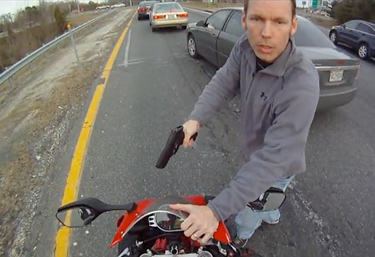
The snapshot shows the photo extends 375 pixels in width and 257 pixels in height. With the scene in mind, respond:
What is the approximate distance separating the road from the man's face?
67.2 inches

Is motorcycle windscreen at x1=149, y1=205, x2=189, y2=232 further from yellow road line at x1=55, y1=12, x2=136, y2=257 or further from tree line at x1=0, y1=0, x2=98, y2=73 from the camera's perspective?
tree line at x1=0, y1=0, x2=98, y2=73

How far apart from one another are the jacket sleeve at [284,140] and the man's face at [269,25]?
0.15m

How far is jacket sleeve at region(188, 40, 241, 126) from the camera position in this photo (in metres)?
1.83

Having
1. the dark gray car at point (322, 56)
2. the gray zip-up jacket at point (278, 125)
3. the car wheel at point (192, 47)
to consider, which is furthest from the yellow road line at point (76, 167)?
the car wheel at point (192, 47)

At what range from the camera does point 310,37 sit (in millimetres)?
4902

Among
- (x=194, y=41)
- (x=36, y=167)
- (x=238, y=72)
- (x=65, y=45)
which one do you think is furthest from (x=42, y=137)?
(x=65, y=45)

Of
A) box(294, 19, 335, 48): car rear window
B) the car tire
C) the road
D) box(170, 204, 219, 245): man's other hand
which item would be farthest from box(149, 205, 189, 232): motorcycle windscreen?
the car tire

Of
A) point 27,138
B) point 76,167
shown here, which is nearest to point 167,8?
point 27,138

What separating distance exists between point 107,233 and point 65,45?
14.7m

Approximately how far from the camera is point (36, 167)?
3641mm

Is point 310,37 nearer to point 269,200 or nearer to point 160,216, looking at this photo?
point 269,200

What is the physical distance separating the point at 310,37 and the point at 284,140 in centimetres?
418

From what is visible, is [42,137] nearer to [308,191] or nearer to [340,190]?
[308,191]

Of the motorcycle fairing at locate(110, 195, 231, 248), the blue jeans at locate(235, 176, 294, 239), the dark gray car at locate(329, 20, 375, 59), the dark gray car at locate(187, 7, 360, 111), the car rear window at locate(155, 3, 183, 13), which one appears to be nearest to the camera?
the motorcycle fairing at locate(110, 195, 231, 248)
